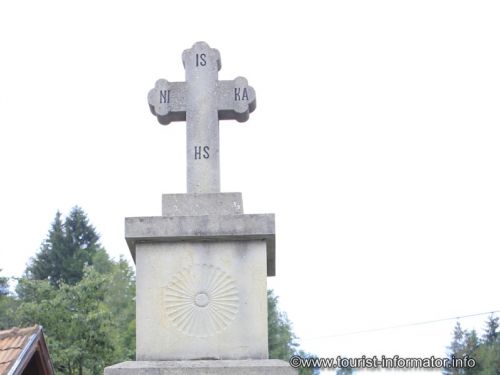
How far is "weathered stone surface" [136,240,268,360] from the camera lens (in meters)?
7.95

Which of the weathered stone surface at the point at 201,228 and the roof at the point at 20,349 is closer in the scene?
the weathered stone surface at the point at 201,228

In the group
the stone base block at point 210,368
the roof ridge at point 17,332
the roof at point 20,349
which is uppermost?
the roof ridge at point 17,332

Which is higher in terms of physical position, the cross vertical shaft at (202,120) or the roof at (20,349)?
the cross vertical shaft at (202,120)

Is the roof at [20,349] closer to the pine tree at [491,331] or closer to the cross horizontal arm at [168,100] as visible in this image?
the cross horizontal arm at [168,100]

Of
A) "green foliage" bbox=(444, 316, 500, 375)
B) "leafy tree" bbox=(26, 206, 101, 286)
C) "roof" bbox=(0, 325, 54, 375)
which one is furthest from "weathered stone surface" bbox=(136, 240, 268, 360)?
"leafy tree" bbox=(26, 206, 101, 286)

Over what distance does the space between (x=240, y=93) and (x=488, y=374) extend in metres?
39.5

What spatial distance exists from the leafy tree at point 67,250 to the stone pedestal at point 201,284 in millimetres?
39306

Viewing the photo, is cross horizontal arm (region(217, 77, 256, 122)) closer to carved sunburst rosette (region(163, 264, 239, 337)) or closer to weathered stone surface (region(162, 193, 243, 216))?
weathered stone surface (region(162, 193, 243, 216))

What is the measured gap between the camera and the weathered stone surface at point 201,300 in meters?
7.95

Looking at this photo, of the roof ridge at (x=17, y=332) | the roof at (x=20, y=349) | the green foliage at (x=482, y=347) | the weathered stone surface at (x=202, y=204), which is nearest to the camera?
the weathered stone surface at (x=202, y=204)

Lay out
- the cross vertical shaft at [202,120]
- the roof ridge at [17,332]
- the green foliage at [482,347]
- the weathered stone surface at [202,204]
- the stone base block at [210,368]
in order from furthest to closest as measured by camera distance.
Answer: the green foliage at [482,347]
the roof ridge at [17,332]
the cross vertical shaft at [202,120]
the weathered stone surface at [202,204]
the stone base block at [210,368]

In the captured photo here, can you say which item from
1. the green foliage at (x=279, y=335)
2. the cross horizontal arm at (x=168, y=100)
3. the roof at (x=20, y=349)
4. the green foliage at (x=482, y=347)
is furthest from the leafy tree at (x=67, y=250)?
the cross horizontal arm at (x=168, y=100)

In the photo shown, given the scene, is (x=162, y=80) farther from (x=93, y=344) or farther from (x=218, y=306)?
(x=93, y=344)

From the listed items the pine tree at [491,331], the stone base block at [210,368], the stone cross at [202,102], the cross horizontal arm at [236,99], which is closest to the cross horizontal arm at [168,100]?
the stone cross at [202,102]
